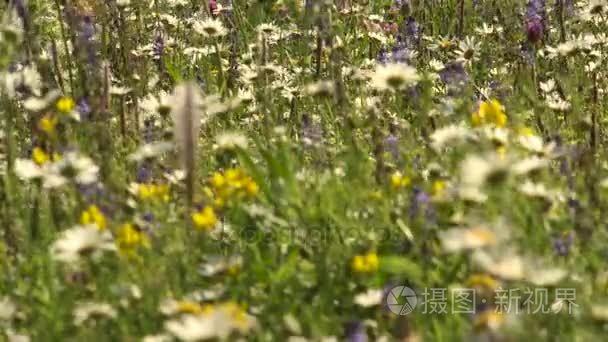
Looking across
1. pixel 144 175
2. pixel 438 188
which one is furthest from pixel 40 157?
pixel 438 188

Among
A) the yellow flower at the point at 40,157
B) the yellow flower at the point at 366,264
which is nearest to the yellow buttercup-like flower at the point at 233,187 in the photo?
the yellow flower at the point at 366,264

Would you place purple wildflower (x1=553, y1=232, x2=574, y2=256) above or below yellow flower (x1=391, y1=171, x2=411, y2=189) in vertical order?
below

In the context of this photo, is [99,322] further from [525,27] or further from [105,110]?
[525,27]

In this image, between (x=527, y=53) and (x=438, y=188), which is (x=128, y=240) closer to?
(x=438, y=188)

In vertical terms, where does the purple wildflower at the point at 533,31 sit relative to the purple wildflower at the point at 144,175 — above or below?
above

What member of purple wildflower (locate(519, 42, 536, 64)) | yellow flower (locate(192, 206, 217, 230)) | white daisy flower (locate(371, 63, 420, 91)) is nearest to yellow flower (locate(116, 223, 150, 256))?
yellow flower (locate(192, 206, 217, 230))

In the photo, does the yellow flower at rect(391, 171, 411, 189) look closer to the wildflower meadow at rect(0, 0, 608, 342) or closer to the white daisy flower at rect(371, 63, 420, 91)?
the wildflower meadow at rect(0, 0, 608, 342)

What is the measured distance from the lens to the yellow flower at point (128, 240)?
222cm

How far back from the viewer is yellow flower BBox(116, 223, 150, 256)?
7.30 ft

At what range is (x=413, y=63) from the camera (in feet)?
14.0

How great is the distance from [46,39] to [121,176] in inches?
111

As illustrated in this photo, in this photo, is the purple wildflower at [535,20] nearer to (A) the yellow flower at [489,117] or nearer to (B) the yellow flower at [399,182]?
(A) the yellow flower at [489,117]

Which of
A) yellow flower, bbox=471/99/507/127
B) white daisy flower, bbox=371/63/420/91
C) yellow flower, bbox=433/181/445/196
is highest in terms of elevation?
white daisy flower, bbox=371/63/420/91

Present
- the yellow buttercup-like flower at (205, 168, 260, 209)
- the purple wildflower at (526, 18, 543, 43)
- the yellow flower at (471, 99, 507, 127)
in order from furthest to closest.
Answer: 1. the purple wildflower at (526, 18, 543, 43)
2. the yellow flower at (471, 99, 507, 127)
3. the yellow buttercup-like flower at (205, 168, 260, 209)
